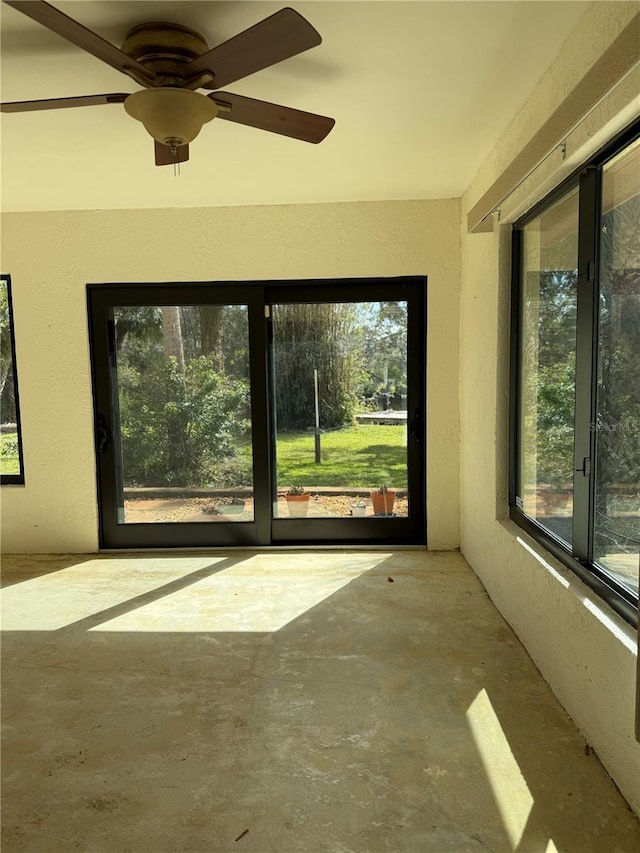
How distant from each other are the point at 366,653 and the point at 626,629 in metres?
1.17

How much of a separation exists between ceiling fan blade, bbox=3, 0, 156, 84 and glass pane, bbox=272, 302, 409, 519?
7.91 feet

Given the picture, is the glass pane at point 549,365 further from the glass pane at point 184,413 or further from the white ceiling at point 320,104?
the glass pane at point 184,413

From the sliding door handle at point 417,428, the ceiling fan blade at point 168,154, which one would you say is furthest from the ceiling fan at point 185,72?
the sliding door handle at point 417,428

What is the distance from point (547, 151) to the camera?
201 cm

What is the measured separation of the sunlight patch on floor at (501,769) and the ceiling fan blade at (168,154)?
2.30 m

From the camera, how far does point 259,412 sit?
13.5 feet

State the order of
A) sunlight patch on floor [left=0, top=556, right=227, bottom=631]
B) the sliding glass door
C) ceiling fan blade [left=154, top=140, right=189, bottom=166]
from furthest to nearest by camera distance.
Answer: the sliding glass door → sunlight patch on floor [left=0, top=556, right=227, bottom=631] → ceiling fan blade [left=154, top=140, right=189, bottom=166]

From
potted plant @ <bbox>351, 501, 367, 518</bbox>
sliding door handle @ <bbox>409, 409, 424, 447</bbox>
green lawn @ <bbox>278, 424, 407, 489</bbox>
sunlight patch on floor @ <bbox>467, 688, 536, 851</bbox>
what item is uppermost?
sliding door handle @ <bbox>409, 409, 424, 447</bbox>

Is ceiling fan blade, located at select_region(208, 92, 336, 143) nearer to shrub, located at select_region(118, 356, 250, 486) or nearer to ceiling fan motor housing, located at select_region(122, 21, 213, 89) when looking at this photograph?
ceiling fan motor housing, located at select_region(122, 21, 213, 89)

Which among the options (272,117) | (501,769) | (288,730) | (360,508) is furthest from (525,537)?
(272,117)

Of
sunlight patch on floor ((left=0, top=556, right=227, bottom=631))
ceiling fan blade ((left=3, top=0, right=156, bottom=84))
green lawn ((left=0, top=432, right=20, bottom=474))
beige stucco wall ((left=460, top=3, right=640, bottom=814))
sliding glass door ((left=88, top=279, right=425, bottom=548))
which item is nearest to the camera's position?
ceiling fan blade ((left=3, top=0, right=156, bottom=84))

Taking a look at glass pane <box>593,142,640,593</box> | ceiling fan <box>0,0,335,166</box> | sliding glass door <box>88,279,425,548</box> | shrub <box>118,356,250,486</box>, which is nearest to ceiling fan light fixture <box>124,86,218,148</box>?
ceiling fan <box>0,0,335,166</box>

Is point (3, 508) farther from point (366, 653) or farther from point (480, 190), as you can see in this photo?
point (480, 190)

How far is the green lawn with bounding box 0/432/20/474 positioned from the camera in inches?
166
